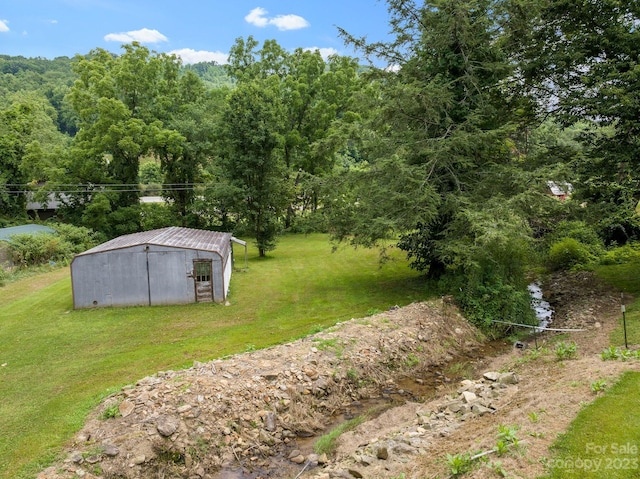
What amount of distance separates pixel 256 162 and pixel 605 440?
71.7 ft

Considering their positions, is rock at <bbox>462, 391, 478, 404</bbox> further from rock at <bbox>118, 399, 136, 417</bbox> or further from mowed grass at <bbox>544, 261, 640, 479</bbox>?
rock at <bbox>118, 399, 136, 417</bbox>

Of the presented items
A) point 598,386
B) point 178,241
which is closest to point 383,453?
point 598,386

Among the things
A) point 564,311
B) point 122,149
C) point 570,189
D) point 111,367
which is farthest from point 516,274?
point 122,149

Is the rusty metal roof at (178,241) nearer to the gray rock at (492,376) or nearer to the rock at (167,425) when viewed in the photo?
the rock at (167,425)

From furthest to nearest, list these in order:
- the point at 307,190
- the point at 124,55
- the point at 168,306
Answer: the point at 124,55
the point at 307,190
the point at 168,306

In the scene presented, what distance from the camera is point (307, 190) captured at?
715 inches

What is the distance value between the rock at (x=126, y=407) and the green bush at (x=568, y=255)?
18.1 m

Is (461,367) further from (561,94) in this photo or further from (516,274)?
(561,94)

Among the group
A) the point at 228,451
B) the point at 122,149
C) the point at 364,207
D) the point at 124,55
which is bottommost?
the point at 228,451

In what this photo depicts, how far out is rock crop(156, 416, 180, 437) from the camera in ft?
24.2

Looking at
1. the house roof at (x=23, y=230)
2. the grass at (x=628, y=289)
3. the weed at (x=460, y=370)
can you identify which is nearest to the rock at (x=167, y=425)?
the weed at (x=460, y=370)

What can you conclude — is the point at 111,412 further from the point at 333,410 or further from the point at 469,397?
the point at 469,397

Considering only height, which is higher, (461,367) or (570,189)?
(570,189)

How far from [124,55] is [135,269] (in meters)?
22.9
